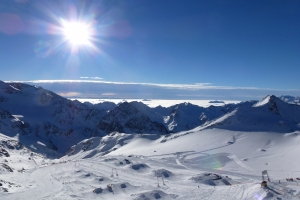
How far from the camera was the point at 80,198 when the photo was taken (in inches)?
907

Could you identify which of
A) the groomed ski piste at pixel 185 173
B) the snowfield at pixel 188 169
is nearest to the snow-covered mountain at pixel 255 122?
the snowfield at pixel 188 169

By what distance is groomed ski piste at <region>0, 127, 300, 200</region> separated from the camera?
24.1 m

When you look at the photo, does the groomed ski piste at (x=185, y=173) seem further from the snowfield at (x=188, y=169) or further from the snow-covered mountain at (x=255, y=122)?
the snow-covered mountain at (x=255, y=122)

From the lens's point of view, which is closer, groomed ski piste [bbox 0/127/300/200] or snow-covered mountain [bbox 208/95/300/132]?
groomed ski piste [bbox 0/127/300/200]

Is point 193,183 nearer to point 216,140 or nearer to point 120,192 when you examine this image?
point 120,192

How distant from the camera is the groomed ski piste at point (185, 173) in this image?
79.1ft

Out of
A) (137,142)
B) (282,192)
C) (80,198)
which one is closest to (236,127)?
(137,142)

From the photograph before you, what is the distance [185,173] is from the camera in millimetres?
41062

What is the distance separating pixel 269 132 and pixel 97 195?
72.4m

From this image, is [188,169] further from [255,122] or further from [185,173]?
[255,122]

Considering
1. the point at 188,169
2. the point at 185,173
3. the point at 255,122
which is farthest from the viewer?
the point at 255,122

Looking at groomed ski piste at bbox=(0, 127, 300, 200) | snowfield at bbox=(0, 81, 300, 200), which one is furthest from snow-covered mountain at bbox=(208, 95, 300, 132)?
groomed ski piste at bbox=(0, 127, 300, 200)

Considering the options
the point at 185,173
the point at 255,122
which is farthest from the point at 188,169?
the point at 255,122

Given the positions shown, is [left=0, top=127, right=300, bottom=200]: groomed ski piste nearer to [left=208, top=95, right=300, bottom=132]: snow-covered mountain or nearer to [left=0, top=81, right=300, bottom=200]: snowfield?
[left=0, top=81, right=300, bottom=200]: snowfield
